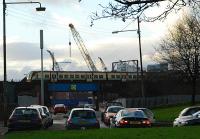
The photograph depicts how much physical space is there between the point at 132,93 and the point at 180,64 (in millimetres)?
64600

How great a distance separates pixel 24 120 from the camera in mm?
31688

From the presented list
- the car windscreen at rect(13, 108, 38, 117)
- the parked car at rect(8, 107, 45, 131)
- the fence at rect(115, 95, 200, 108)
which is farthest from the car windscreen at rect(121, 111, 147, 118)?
the fence at rect(115, 95, 200, 108)

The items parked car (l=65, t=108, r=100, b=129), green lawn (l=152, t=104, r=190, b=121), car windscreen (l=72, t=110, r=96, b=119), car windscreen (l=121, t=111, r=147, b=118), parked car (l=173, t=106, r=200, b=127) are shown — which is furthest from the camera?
green lawn (l=152, t=104, r=190, b=121)

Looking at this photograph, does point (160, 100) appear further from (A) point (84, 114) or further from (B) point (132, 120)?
(A) point (84, 114)

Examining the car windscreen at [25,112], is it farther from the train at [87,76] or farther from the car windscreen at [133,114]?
the train at [87,76]

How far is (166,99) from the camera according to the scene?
10650 centimetres

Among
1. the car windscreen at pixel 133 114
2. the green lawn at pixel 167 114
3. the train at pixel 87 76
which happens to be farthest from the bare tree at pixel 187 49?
the train at pixel 87 76

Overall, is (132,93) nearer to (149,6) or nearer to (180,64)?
(180,64)

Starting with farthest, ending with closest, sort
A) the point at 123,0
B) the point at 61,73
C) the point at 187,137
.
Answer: the point at 61,73 → the point at 187,137 → the point at 123,0

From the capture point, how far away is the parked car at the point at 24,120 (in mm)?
31625

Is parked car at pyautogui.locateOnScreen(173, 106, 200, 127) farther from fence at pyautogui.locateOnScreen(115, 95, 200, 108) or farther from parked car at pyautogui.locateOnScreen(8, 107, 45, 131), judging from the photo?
fence at pyautogui.locateOnScreen(115, 95, 200, 108)

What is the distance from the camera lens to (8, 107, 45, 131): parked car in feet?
104

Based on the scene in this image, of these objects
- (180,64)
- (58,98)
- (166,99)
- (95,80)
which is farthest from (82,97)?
(180,64)

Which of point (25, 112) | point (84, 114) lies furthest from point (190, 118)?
point (25, 112)
